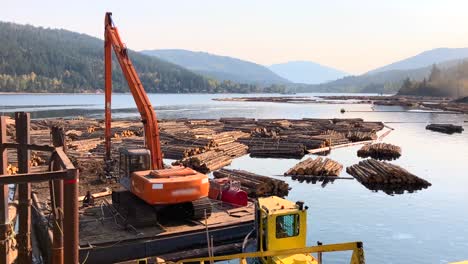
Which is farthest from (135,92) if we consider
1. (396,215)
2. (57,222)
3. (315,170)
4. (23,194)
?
(315,170)

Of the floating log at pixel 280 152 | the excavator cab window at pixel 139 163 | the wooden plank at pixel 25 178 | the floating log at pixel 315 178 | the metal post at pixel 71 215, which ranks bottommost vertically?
the floating log at pixel 315 178

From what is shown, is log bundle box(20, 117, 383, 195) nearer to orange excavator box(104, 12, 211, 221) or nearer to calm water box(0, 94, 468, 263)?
calm water box(0, 94, 468, 263)

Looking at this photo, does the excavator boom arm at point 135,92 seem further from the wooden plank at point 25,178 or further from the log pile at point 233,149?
the log pile at point 233,149

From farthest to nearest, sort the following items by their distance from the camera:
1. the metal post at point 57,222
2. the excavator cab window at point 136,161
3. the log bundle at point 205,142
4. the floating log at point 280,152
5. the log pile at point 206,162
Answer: the floating log at point 280,152
the log bundle at point 205,142
the log pile at point 206,162
the excavator cab window at point 136,161
the metal post at point 57,222

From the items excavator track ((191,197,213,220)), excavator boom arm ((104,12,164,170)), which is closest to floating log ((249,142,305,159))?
excavator boom arm ((104,12,164,170))

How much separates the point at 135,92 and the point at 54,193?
11.6 metres

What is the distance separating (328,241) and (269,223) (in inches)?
420

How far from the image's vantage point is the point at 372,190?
3550 centimetres

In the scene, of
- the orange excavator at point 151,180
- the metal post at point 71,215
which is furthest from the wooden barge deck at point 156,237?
the metal post at point 71,215

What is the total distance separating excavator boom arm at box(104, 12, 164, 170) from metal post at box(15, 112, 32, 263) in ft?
25.6

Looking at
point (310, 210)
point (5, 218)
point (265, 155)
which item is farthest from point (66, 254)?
point (265, 155)

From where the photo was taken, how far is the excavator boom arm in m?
23.1

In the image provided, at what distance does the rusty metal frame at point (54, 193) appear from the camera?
29.0 feet

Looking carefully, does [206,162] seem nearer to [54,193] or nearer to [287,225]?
[287,225]
